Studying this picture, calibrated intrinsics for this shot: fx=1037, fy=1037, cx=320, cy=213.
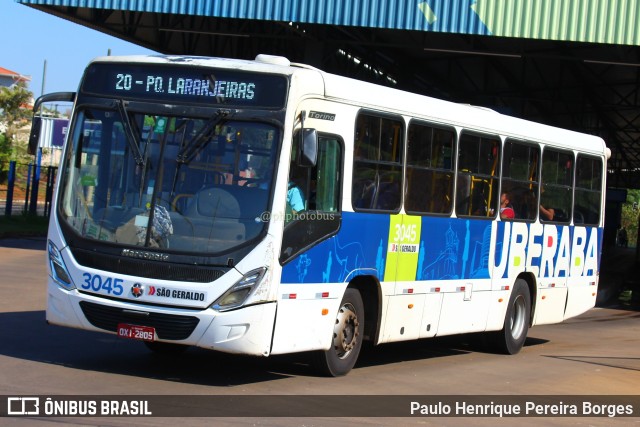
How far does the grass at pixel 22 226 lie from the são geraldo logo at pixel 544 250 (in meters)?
15.7

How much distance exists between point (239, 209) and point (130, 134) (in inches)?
50.7

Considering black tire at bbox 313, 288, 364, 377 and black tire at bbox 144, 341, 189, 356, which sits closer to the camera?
black tire at bbox 313, 288, 364, 377

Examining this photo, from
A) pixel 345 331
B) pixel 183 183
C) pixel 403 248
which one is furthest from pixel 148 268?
pixel 403 248

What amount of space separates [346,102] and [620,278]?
88.2 ft

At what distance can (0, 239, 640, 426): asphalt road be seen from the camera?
871 centimetres

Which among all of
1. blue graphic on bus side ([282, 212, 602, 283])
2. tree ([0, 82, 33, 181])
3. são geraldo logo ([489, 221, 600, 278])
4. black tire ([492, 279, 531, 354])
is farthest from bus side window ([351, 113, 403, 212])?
tree ([0, 82, 33, 181])

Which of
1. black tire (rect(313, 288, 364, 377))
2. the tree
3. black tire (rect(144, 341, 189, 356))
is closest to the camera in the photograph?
black tire (rect(313, 288, 364, 377))

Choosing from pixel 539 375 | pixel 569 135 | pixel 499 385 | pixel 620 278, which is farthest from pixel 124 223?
pixel 620 278

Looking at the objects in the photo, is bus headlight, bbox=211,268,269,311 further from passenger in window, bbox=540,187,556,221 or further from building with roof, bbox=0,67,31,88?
building with roof, bbox=0,67,31,88

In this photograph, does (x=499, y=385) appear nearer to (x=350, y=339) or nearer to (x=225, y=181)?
(x=350, y=339)

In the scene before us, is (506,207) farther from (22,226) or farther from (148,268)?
(22,226)

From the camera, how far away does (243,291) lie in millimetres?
9109

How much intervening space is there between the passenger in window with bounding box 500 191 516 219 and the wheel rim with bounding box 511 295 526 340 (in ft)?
4.23

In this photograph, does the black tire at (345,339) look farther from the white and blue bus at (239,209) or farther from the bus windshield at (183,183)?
the bus windshield at (183,183)
